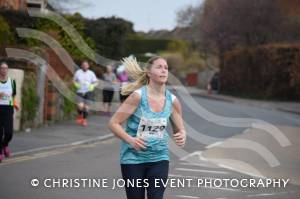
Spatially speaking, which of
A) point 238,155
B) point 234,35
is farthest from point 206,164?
point 234,35

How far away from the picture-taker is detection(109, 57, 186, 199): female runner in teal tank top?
623 cm

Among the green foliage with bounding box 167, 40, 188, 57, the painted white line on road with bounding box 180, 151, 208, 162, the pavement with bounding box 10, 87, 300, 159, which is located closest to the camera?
the painted white line on road with bounding box 180, 151, 208, 162

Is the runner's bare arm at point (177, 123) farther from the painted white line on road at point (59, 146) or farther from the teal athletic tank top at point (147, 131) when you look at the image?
the painted white line on road at point (59, 146)

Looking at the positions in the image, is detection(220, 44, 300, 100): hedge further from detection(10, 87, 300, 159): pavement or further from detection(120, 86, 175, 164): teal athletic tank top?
detection(120, 86, 175, 164): teal athletic tank top

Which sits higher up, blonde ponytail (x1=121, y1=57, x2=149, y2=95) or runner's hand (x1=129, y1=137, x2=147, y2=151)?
blonde ponytail (x1=121, y1=57, x2=149, y2=95)

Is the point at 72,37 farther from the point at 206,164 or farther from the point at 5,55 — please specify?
the point at 206,164

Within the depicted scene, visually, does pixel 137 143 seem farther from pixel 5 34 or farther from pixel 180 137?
pixel 5 34

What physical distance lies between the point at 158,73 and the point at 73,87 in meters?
14.5

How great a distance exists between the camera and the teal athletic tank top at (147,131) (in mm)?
6254

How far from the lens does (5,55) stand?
17844 millimetres

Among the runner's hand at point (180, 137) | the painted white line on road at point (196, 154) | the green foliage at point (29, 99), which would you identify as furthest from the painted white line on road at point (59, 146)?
the runner's hand at point (180, 137)

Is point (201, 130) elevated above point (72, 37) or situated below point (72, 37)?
below

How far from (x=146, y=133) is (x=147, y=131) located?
0.02m

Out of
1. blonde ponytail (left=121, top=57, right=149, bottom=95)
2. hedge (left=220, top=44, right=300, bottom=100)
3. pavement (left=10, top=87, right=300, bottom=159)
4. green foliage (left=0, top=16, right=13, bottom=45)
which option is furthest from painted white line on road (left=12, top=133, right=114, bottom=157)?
hedge (left=220, top=44, right=300, bottom=100)
